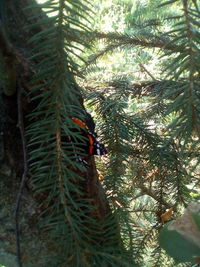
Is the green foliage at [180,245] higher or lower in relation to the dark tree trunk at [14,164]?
lower

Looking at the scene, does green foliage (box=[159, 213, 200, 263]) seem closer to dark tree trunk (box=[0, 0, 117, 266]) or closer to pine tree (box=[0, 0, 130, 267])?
pine tree (box=[0, 0, 130, 267])

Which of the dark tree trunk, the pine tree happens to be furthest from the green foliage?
the dark tree trunk

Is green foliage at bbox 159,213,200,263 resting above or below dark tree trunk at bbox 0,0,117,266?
below

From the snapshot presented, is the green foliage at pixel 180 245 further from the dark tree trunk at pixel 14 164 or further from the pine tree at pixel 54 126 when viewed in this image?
the dark tree trunk at pixel 14 164

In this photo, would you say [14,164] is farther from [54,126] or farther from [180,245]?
[180,245]

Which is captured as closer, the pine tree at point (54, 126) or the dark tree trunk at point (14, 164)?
the pine tree at point (54, 126)

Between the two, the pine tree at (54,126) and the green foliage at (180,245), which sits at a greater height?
the pine tree at (54,126)

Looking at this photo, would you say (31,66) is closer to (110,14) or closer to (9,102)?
(9,102)

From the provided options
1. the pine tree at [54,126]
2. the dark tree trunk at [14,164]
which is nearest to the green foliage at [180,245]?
the pine tree at [54,126]

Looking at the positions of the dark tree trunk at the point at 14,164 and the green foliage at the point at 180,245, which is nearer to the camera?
the green foliage at the point at 180,245

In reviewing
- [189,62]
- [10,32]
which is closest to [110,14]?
[10,32]

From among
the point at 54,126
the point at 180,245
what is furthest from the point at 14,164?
the point at 180,245
